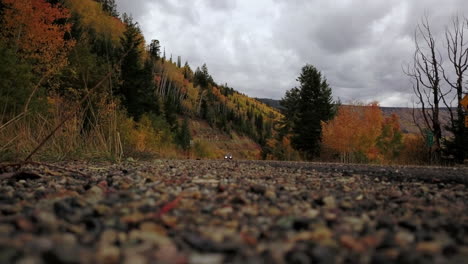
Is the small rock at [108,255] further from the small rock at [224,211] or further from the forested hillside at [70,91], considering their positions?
the forested hillside at [70,91]

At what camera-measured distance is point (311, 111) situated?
90.7 ft

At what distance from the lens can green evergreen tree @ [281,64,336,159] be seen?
26734 millimetres

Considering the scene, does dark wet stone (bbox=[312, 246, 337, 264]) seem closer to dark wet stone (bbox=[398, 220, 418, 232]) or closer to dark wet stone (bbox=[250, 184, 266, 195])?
dark wet stone (bbox=[398, 220, 418, 232])

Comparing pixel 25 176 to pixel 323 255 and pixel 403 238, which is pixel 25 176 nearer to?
pixel 323 255

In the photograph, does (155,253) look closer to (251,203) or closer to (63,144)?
(251,203)

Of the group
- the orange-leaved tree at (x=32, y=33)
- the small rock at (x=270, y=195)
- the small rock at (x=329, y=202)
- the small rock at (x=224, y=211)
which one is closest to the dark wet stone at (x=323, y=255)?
the small rock at (x=224, y=211)

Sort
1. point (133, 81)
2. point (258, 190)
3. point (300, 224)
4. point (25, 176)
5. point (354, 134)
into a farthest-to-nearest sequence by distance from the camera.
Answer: point (133, 81) → point (354, 134) → point (25, 176) → point (258, 190) → point (300, 224)

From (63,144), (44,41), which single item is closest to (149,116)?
(44,41)

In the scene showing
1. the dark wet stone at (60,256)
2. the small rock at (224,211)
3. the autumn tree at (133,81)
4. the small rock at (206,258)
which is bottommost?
the small rock at (224,211)

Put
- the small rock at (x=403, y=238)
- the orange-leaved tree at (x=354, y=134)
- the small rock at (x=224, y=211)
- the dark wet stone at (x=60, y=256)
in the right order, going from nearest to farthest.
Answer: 1. the dark wet stone at (x=60, y=256)
2. the small rock at (x=403, y=238)
3. the small rock at (x=224, y=211)
4. the orange-leaved tree at (x=354, y=134)

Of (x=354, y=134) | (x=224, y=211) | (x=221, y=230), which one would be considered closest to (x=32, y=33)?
(x=224, y=211)

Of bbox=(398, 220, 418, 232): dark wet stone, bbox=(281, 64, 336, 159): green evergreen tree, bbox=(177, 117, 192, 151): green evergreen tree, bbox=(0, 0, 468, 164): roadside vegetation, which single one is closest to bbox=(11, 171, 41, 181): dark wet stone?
bbox=(0, 0, 468, 164): roadside vegetation

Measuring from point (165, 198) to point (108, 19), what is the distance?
4719cm

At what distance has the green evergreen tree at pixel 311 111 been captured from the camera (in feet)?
87.7
